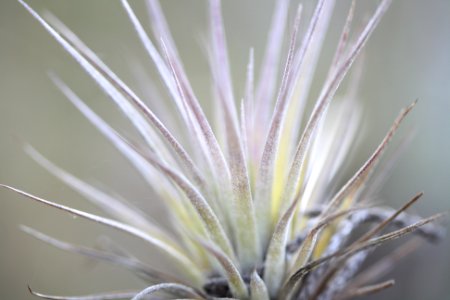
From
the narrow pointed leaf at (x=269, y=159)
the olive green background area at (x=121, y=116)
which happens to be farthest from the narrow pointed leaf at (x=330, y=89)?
the olive green background area at (x=121, y=116)

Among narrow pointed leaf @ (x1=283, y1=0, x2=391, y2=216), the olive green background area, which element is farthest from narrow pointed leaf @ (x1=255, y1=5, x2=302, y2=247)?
the olive green background area

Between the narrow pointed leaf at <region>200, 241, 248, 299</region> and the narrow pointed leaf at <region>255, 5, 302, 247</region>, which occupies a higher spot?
the narrow pointed leaf at <region>255, 5, 302, 247</region>

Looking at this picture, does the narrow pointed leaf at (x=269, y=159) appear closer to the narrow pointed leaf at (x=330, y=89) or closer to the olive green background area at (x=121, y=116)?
the narrow pointed leaf at (x=330, y=89)

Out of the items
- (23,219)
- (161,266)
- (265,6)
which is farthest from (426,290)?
(23,219)

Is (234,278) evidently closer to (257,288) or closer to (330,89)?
(257,288)

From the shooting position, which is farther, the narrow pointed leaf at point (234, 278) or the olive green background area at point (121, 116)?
the olive green background area at point (121, 116)

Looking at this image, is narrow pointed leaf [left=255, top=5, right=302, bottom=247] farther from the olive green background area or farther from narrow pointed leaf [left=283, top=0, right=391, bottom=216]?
the olive green background area

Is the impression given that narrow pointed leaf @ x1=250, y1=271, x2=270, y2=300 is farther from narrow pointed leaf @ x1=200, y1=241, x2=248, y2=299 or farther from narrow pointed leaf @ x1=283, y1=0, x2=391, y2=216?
narrow pointed leaf @ x1=283, y1=0, x2=391, y2=216

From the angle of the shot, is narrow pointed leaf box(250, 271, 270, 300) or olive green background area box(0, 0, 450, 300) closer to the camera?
narrow pointed leaf box(250, 271, 270, 300)

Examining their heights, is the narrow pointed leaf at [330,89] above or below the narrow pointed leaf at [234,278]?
above

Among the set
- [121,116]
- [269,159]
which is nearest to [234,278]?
[269,159]
